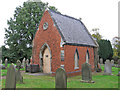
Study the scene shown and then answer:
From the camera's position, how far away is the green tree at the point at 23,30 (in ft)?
97.2

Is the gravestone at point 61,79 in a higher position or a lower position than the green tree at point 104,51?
lower

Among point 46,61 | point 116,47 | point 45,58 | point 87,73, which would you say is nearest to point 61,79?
point 87,73

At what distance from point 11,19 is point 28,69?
2078 cm

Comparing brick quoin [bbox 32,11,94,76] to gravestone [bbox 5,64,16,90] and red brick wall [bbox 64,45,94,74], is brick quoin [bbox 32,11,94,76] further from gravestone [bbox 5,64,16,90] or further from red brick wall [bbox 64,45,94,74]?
gravestone [bbox 5,64,16,90]

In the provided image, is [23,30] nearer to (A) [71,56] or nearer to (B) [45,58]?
(B) [45,58]

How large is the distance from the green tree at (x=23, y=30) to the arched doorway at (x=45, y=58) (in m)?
13.4

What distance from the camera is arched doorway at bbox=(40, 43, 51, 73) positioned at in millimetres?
Result: 16373

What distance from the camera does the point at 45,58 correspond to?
1694 centimetres

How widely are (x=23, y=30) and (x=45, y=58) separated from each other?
53.1 feet

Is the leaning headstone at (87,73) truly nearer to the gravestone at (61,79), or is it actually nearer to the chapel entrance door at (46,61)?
the gravestone at (61,79)

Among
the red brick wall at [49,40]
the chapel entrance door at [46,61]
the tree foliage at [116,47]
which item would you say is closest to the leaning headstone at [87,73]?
the red brick wall at [49,40]

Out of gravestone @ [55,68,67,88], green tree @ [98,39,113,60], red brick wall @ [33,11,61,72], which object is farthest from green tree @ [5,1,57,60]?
gravestone @ [55,68,67,88]

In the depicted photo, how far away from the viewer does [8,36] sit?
107 feet

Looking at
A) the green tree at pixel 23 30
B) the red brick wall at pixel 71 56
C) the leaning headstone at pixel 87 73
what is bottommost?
the leaning headstone at pixel 87 73
